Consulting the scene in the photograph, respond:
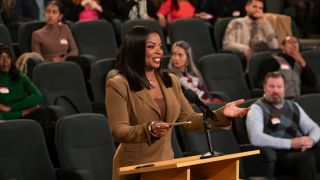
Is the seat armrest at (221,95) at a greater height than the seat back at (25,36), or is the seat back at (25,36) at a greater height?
the seat back at (25,36)

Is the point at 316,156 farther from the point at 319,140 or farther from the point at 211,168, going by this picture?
the point at 211,168

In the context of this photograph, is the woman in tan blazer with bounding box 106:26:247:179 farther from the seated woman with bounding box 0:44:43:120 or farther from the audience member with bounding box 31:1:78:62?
the audience member with bounding box 31:1:78:62

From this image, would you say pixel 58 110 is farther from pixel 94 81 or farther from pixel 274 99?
pixel 274 99

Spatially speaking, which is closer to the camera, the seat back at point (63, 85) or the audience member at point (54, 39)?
the seat back at point (63, 85)

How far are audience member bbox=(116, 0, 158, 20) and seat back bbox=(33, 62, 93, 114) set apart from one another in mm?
2100

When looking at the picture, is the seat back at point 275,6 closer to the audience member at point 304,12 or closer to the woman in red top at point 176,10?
the audience member at point 304,12

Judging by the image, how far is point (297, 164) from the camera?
5785 millimetres

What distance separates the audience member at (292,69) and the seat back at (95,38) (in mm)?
1419

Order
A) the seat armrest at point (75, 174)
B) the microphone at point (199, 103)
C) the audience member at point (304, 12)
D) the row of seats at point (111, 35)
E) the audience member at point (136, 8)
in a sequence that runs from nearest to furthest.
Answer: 1. the microphone at point (199, 103)
2. the seat armrest at point (75, 174)
3. the row of seats at point (111, 35)
4. the audience member at point (136, 8)
5. the audience member at point (304, 12)

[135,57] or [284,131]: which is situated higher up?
[135,57]

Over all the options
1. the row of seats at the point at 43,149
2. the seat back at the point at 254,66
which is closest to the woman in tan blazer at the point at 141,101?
the row of seats at the point at 43,149

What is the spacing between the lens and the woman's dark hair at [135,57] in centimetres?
350

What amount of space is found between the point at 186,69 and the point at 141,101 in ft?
10.8

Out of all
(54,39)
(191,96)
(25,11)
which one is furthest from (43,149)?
(25,11)
